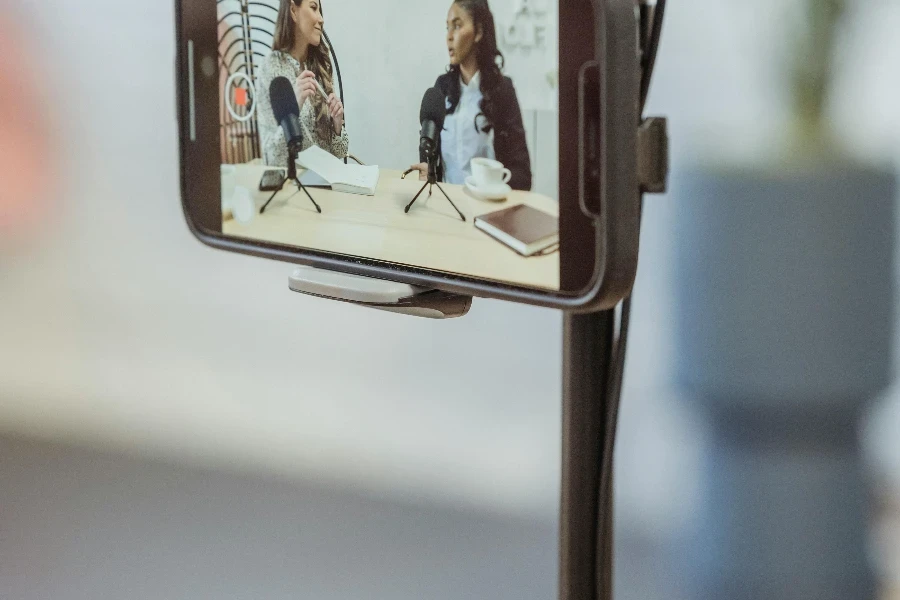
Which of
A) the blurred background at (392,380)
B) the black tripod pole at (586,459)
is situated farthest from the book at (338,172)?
the blurred background at (392,380)

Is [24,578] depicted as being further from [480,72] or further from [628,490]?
[480,72]

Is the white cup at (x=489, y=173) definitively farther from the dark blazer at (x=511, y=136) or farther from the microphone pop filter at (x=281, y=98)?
the microphone pop filter at (x=281, y=98)

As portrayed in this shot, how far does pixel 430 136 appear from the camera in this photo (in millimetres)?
334

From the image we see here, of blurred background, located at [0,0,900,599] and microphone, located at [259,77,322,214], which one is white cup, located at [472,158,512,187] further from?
blurred background, located at [0,0,900,599]

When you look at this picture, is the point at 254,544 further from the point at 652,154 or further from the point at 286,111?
the point at 652,154

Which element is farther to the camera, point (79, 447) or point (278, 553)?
point (79, 447)

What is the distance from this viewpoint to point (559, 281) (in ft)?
0.95

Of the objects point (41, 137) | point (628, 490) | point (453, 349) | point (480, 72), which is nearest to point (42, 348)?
point (41, 137)

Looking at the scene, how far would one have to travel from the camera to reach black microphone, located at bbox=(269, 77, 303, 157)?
1.25ft

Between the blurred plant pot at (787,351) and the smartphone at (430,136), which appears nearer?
the smartphone at (430,136)

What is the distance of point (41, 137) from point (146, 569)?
46cm

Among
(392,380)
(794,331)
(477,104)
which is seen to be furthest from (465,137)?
(392,380)

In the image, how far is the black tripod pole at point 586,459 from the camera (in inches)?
13.4

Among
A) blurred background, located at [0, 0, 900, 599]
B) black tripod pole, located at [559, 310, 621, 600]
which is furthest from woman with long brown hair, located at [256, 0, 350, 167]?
blurred background, located at [0, 0, 900, 599]
